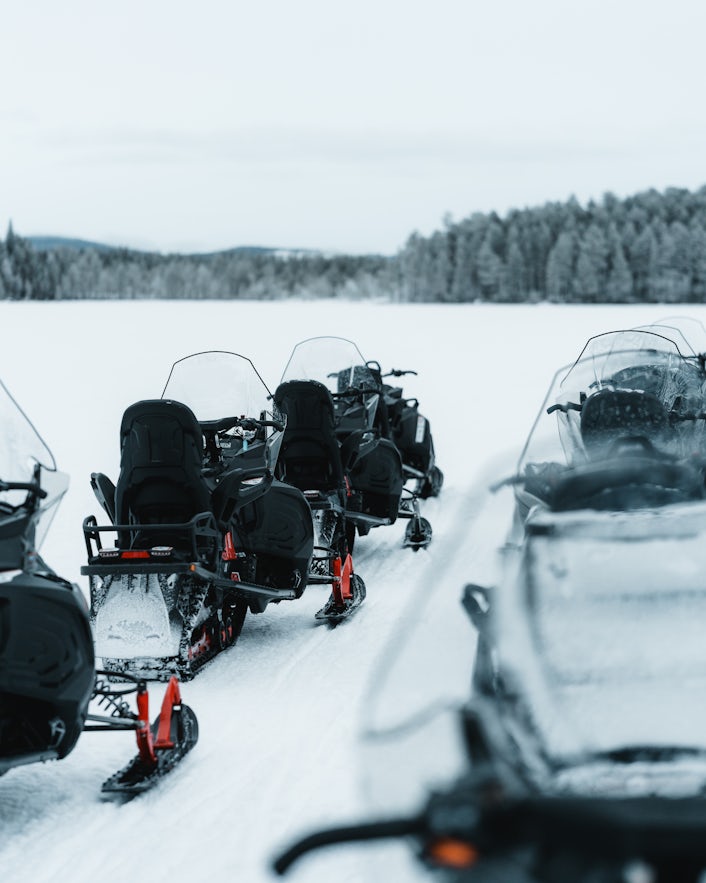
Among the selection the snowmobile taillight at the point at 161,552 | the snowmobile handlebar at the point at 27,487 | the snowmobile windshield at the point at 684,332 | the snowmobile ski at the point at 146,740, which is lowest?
the snowmobile ski at the point at 146,740

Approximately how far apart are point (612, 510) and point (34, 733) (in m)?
1.88

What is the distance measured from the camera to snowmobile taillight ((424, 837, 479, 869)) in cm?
143

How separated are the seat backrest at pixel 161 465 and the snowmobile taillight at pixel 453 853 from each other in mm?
3953

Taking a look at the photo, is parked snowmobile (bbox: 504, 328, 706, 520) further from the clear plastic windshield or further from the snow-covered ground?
the clear plastic windshield

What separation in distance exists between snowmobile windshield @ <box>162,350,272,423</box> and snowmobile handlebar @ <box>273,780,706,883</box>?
4.73 metres

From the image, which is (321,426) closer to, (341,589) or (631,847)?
(341,589)

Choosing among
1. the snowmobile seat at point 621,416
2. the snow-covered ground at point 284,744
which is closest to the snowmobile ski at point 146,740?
the snow-covered ground at point 284,744

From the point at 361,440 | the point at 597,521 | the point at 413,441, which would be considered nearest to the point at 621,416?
the point at 597,521

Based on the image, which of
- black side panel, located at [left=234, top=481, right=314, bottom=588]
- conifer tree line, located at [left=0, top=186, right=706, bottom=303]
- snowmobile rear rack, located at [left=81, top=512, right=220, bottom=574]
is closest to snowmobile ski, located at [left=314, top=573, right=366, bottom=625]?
black side panel, located at [left=234, top=481, right=314, bottom=588]

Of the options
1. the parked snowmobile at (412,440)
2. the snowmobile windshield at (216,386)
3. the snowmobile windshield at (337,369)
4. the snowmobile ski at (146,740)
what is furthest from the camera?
the parked snowmobile at (412,440)

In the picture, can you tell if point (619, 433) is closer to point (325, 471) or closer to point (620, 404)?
point (620, 404)

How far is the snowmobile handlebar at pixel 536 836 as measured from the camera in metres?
1.44

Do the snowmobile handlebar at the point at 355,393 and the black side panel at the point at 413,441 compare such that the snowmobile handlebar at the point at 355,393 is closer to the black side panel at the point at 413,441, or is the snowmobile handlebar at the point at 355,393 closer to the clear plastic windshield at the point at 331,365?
the clear plastic windshield at the point at 331,365

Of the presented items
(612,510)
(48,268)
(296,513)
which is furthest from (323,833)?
(48,268)
